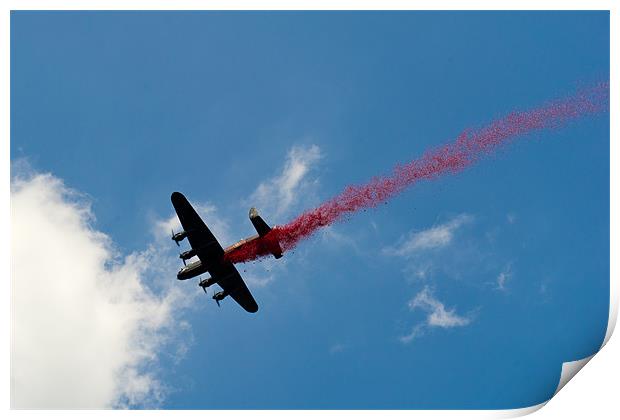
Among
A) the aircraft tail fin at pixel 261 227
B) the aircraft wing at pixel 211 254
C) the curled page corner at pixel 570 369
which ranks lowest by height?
the curled page corner at pixel 570 369

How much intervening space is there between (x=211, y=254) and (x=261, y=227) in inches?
157

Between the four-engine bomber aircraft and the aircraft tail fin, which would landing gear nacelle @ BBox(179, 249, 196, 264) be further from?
the aircraft tail fin

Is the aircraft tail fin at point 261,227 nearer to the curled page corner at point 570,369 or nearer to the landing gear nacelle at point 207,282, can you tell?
the landing gear nacelle at point 207,282

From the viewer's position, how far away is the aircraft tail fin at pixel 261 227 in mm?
30859

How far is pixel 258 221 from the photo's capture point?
1226 inches

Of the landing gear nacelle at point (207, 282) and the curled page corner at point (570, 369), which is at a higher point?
the landing gear nacelle at point (207, 282)

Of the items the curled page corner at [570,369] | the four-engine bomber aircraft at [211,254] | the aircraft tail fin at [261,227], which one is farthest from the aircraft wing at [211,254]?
the curled page corner at [570,369]

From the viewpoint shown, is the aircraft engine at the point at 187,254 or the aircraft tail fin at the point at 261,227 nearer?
the aircraft tail fin at the point at 261,227

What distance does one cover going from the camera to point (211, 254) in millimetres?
34281

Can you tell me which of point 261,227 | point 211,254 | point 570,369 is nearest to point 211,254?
point 211,254

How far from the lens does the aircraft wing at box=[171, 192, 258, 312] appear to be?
3272 centimetres
